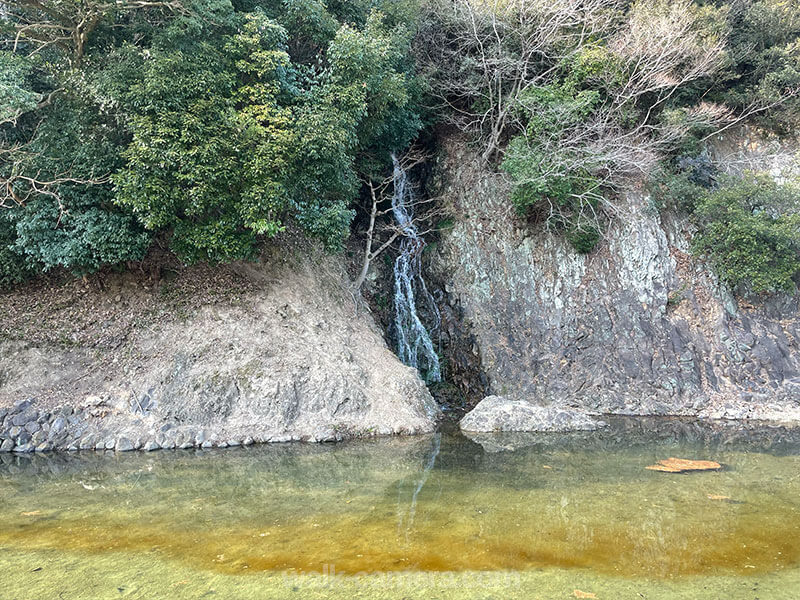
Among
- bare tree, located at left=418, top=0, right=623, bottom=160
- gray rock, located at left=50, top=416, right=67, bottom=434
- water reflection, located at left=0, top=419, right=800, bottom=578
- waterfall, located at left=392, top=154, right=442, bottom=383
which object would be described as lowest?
water reflection, located at left=0, top=419, right=800, bottom=578

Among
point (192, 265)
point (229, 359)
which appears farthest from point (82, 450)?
point (192, 265)

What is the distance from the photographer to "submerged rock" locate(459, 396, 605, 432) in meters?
12.0

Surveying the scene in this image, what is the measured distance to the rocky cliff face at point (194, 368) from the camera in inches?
425

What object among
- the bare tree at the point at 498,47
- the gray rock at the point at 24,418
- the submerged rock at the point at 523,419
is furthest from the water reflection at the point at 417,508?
the bare tree at the point at 498,47

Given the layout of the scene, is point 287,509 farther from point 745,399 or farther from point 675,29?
point 675,29

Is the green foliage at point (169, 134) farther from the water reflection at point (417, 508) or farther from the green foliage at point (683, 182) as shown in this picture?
the green foliage at point (683, 182)

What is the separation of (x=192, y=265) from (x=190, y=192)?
2.95m

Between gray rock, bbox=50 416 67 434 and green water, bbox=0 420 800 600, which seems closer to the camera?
green water, bbox=0 420 800 600

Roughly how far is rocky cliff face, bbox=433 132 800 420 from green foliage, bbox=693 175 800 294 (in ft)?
2.24

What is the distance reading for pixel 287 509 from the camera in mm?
6637

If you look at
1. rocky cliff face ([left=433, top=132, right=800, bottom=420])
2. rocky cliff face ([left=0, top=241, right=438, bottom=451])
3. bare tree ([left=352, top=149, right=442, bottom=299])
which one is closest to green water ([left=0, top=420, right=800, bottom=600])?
rocky cliff face ([left=0, top=241, right=438, bottom=451])

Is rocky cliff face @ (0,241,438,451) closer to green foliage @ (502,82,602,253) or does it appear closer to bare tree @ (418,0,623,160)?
green foliage @ (502,82,602,253)

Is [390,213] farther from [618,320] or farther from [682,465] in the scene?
[682,465]

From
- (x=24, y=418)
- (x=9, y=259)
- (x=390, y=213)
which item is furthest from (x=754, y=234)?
(x=9, y=259)
